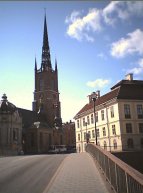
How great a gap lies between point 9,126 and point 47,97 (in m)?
33.7

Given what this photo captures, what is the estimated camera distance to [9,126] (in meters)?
75.9

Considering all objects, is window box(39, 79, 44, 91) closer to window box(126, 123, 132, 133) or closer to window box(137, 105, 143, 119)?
window box(137, 105, 143, 119)

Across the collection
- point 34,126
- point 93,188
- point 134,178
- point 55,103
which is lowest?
point 93,188

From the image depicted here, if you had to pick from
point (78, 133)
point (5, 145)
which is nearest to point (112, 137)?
point (78, 133)

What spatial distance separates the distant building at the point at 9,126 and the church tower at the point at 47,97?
26.3 meters

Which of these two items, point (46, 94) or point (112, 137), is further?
point (46, 94)

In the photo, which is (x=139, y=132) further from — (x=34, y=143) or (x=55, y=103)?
(x=55, y=103)

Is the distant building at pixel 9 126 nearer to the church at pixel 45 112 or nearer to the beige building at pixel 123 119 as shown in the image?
the church at pixel 45 112

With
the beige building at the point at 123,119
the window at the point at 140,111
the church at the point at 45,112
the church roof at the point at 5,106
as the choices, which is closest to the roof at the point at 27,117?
the church at the point at 45,112

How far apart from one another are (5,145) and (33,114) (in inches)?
1414

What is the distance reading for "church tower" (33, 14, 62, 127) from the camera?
352 ft

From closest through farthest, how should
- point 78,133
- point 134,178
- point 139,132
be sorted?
point 134,178 < point 139,132 < point 78,133

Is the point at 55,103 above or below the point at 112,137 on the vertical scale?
above

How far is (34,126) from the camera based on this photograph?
93.9m
